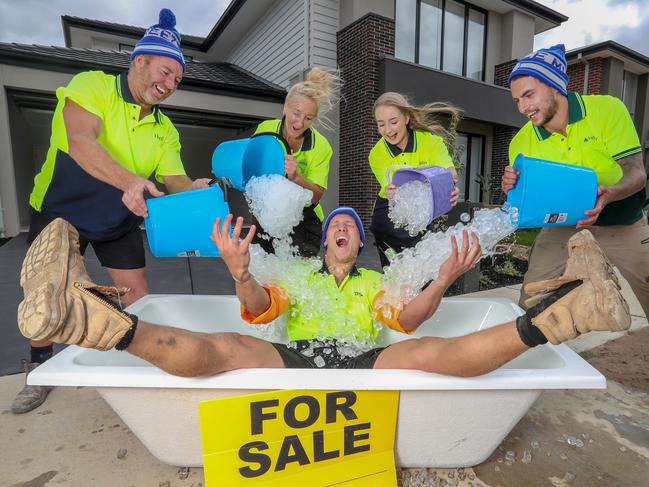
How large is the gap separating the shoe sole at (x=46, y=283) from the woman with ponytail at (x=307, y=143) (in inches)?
43.0

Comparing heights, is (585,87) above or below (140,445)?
above

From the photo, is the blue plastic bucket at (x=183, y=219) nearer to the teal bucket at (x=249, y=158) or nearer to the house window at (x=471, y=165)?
the teal bucket at (x=249, y=158)

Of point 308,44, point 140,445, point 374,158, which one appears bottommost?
point 140,445

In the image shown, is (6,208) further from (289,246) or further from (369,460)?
(369,460)

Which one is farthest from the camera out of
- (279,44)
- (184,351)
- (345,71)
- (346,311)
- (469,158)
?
(469,158)

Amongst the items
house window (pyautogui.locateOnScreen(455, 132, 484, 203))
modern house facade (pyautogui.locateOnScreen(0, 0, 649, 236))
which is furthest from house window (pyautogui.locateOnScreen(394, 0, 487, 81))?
house window (pyautogui.locateOnScreen(455, 132, 484, 203))

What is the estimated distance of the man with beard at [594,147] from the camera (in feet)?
5.88

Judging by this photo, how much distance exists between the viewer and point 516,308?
2047 millimetres

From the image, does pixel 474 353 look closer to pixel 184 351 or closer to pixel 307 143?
pixel 184 351

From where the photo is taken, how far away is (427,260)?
1.97 m

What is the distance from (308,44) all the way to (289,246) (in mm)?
6051

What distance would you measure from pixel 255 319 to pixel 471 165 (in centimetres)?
875

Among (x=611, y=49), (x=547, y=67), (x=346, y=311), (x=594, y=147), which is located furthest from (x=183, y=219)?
(x=611, y=49)

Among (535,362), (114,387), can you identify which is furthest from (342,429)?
(535,362)
